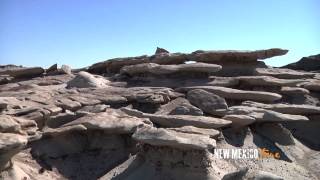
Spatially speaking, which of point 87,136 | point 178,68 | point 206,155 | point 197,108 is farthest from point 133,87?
point 206,155

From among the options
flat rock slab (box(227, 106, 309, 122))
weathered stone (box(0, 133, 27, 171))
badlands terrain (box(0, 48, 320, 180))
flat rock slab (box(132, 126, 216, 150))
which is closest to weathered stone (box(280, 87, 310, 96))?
badlands terrain (box(0, 48, 320, 180))

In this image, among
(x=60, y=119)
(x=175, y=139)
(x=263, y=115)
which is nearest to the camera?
(x=175, y=139)

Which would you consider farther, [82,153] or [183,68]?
[183,68]

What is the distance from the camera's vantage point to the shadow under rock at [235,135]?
10883 millimetres

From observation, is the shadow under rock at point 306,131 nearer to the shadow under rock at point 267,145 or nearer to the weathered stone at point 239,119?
the shadow under rock at point 267,145

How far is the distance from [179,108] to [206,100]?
109cm

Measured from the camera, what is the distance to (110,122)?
34.7 ft

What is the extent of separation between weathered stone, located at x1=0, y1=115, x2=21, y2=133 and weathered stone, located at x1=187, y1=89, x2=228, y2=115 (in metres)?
5.61

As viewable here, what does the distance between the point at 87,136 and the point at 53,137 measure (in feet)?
2.80

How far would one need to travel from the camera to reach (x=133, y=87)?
14.5 metres

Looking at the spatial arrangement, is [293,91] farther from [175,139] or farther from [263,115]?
[175,139]

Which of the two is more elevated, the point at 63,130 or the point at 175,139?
the point at 175,139

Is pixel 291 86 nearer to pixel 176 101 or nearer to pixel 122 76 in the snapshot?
pixel 176 101

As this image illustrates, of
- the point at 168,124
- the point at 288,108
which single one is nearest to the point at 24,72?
the point at 168,124
